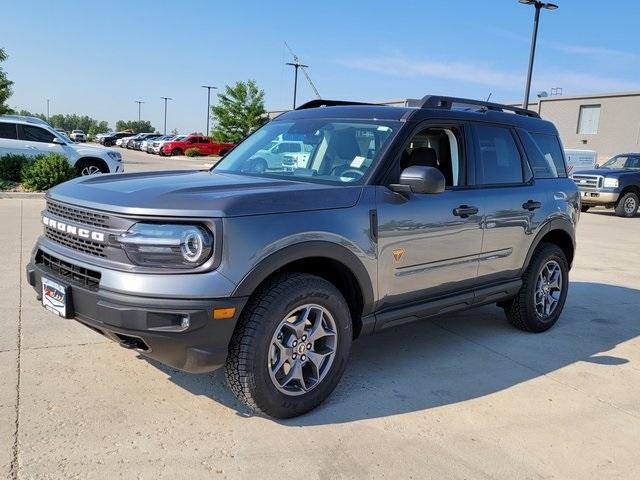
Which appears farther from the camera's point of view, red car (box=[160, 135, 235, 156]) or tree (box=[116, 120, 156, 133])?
tree (box=[116, 120, 156, 133])

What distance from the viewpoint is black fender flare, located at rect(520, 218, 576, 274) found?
509 cm

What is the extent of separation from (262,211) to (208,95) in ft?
209

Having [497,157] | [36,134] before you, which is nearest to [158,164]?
[36,134]

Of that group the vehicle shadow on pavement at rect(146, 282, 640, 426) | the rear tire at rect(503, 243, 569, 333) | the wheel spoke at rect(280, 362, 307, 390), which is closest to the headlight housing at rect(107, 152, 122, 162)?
the vehicle shadow on pavement at rect(146, 282, 640, 426)

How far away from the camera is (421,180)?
3639mm

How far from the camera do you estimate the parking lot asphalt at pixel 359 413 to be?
9.80 ft

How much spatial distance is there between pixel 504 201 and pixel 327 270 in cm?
184

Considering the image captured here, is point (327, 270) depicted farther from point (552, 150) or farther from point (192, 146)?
point (192, 146)

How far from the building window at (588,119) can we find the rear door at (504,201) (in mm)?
36009

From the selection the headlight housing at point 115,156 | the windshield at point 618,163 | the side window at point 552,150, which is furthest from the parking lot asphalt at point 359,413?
the windshield at point 618,163

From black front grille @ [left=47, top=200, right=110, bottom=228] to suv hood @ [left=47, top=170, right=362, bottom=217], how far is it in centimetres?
4

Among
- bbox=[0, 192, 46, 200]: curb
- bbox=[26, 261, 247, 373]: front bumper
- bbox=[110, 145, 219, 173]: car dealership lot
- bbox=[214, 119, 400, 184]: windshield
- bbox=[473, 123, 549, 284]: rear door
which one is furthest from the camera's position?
bbox=[110, 145, 219, 173]: car dealership lot

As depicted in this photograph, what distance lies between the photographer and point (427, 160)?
4340 mm

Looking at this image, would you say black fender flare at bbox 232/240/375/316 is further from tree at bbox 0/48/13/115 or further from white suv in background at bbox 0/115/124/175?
tree at bbox 0/48/13/115
